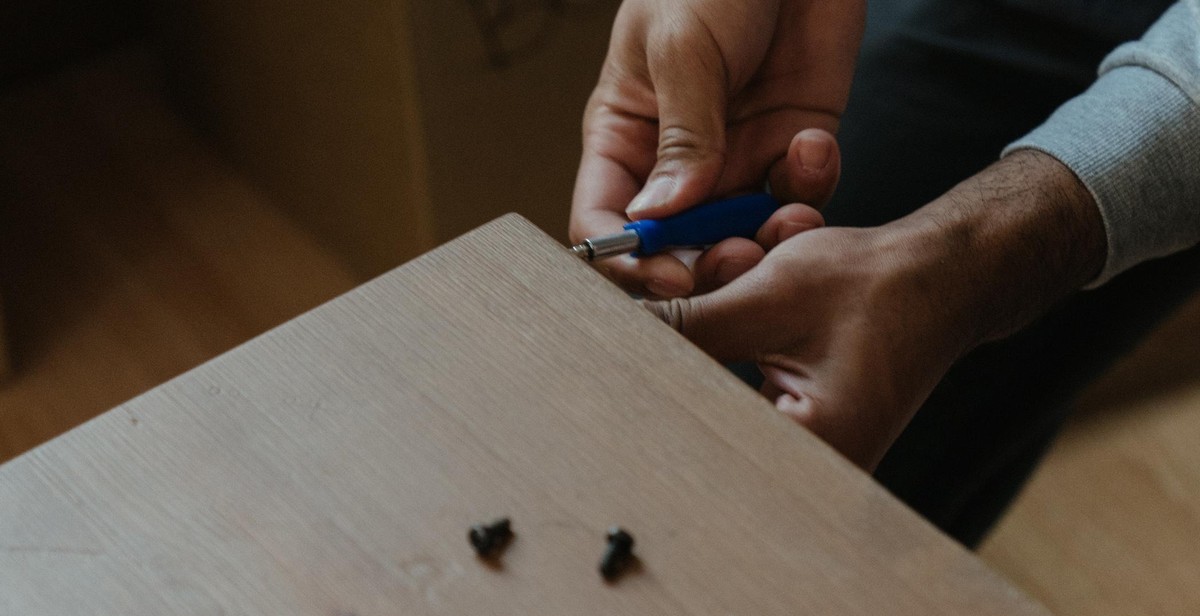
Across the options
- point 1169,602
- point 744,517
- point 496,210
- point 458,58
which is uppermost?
point 744,517

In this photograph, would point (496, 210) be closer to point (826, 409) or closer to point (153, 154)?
point (153, 154)

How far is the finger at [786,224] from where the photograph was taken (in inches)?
28.1

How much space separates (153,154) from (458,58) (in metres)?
0.70

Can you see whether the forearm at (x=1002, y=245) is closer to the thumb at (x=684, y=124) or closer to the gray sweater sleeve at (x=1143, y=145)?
the gray sweater sleeve at (x=1143, y=145)

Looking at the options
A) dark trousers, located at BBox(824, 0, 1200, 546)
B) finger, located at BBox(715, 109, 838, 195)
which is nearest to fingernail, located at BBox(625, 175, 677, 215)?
finger, located at BBox(715, 109, 838, 195)

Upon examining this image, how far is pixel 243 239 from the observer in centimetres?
164

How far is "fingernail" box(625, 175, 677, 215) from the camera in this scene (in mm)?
712

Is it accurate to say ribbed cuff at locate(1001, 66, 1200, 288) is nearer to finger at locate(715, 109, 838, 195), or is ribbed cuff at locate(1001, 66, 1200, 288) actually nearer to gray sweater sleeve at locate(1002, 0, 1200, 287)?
gray sweater sleeve at locate(1002, 0, 1200, 287)

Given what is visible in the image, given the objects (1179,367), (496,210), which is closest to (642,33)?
(496,210)

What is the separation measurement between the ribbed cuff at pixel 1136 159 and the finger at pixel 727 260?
0.79ft

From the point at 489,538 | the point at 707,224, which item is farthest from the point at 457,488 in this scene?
the point at 707,224

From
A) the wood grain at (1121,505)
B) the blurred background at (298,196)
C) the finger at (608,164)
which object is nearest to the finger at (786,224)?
the finger at (608,164)

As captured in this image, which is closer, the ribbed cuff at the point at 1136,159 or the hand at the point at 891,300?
the hand at the point at 891,300

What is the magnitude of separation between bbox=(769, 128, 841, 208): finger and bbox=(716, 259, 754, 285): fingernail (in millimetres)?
97
